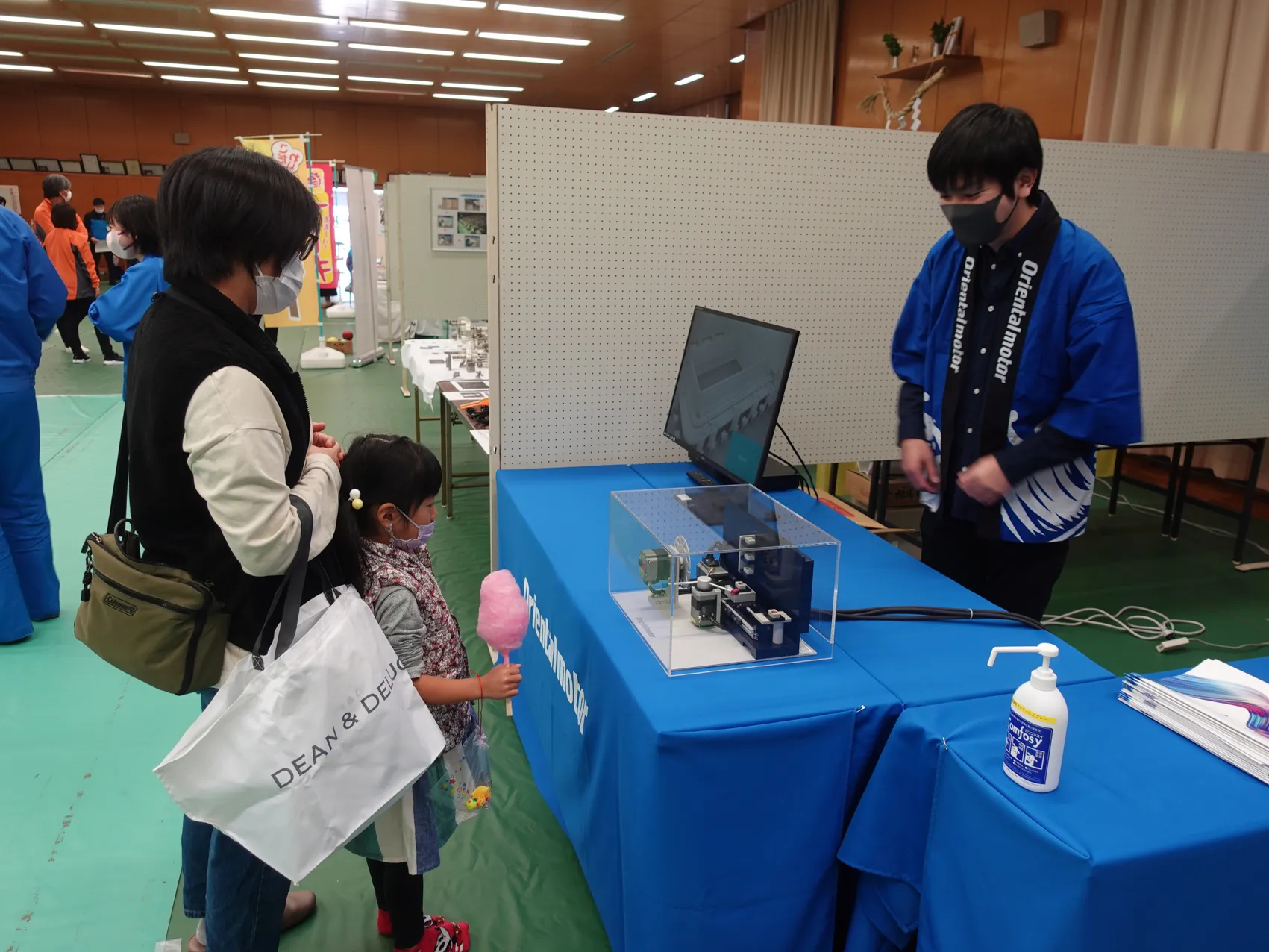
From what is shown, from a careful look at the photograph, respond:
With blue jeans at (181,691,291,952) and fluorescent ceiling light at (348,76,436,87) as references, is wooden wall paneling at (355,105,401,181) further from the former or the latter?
blue jeans at (181,691,291,952)

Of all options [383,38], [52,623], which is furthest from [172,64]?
[52,623]

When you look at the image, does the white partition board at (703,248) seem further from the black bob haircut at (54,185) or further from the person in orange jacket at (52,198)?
the black bob haircut at (54,185)

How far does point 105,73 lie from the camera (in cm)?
1447

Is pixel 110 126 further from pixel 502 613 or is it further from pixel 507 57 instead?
pixel 502 613

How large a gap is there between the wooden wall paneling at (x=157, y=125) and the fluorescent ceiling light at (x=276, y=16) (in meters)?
8.83

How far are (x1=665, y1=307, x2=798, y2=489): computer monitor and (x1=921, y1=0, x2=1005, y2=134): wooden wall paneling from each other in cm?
498

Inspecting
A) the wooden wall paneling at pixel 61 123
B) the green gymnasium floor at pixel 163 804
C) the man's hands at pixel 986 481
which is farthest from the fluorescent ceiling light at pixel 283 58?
the man's hands at pixel 986 481

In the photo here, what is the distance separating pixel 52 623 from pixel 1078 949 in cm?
343

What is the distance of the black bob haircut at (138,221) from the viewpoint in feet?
10.6

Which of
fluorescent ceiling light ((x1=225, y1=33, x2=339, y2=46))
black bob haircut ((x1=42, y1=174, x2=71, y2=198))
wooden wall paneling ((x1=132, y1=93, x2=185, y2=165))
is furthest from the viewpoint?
wooden wall paneling ((x1=132, y1=93, x2=185, y2=165))

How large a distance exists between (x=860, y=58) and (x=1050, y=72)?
9.57ft

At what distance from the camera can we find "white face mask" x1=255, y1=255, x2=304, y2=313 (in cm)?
125

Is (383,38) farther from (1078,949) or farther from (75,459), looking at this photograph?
(1078,949)

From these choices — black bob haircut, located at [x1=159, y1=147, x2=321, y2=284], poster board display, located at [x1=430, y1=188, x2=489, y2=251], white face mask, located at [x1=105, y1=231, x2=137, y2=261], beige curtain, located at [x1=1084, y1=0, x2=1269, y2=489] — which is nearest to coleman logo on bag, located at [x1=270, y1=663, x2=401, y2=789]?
black bob haircut, located at [x1=159, y1=147, x2=321, y2=284]
